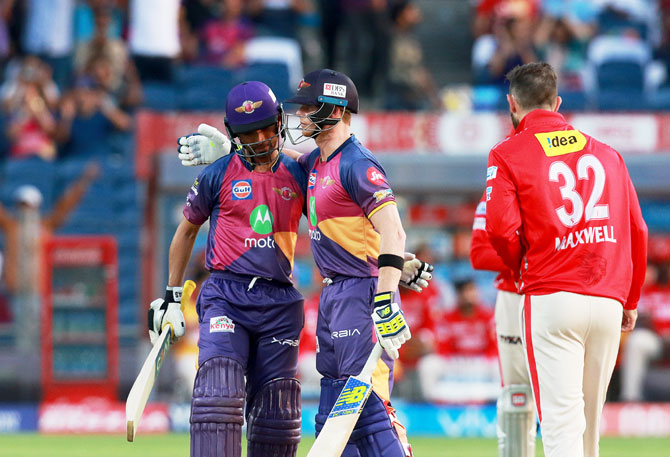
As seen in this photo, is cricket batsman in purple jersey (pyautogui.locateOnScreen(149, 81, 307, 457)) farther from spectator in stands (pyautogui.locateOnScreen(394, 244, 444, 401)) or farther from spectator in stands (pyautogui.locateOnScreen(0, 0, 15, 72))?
spectator in stands (pyautogui.locateOnScreen(0, 0, 15, 72))

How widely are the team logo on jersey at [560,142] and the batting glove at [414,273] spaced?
95 centimetres

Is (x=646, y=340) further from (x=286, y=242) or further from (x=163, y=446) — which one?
(x=286, y=242)

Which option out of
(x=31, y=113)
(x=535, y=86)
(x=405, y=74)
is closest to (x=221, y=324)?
(x=535, y=86)

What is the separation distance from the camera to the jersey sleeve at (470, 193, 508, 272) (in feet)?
22.1

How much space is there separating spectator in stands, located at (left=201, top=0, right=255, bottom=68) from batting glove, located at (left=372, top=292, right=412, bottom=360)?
10.5m

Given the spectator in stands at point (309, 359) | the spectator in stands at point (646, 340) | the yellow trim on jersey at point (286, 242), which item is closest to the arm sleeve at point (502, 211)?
the yellow trim on jersey at point (286, 242)

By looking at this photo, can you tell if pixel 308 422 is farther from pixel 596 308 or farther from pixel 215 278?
pixel 596 308

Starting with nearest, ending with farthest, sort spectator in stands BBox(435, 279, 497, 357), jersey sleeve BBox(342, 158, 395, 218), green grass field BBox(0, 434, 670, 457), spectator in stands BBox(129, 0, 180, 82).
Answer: jersey sleeve BBox(342, 158, 395, 218) < green grass field BBox(0, 434, 670, 457) < spectator in stands BBox(435, 279, 497, 357) < spectator in stands BBox(129, 0, 180, 82)

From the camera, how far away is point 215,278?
253 inches

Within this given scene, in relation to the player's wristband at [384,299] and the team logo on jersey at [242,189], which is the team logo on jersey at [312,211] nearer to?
the team logo on jersey at [242,189]

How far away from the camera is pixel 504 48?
1538 cm

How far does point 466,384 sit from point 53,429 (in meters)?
4.45

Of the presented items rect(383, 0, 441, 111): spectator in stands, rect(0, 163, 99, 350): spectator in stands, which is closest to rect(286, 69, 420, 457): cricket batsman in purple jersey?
rect(0, 163, 99, 350): spectator in stands

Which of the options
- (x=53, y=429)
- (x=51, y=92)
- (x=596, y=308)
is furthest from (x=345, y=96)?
(x=51, y=92)
